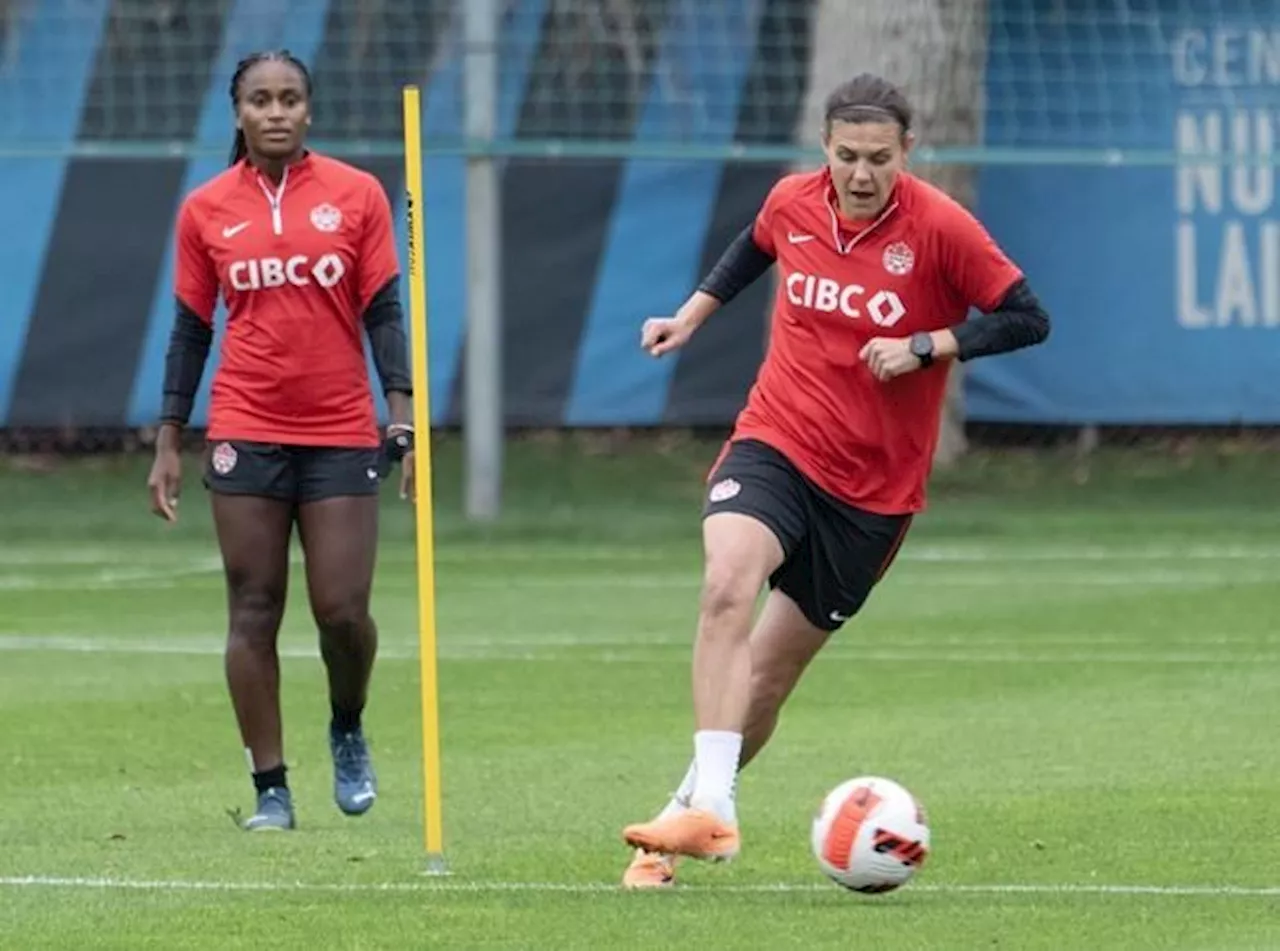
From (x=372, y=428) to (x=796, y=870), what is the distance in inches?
84.8

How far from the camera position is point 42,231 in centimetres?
2430

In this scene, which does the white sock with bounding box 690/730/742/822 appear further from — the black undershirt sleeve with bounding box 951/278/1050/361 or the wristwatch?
the black undershirt sleeve with bounding box 951/278/1050/361

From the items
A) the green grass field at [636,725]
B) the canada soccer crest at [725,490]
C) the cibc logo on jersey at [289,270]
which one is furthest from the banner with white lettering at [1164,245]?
the canada soccer crest at [725,490]

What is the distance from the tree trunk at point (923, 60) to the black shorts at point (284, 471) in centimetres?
1374

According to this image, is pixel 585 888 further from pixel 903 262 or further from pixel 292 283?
pixel 292 283

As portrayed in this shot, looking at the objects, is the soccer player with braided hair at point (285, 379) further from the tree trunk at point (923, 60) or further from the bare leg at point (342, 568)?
the tree trunk at point (923, 60)

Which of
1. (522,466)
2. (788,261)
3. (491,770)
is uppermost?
(788,261)

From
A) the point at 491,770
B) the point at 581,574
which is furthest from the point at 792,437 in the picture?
the point at 581,574

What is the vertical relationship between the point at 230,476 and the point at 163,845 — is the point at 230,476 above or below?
above

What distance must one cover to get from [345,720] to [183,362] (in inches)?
47.7

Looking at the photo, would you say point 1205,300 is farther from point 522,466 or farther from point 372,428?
point 372,428

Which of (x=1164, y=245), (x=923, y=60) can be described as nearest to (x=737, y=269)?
(x=1164, y=245)

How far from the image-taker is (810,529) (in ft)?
32.4

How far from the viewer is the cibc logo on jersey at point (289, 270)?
10.8m
